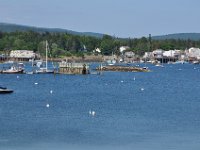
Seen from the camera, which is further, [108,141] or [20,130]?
[20,130]

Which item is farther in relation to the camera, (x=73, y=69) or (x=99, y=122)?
(x=73, y=69)

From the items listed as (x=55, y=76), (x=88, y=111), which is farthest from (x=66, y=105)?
(x=55, y=76)

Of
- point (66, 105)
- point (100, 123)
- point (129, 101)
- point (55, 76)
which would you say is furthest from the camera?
point (55, 76)

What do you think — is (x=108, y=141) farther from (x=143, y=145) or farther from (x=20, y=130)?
(x=20, y=130)

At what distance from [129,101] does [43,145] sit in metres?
31.0

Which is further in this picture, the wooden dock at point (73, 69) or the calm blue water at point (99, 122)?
the wooden dock at point (73, 69)

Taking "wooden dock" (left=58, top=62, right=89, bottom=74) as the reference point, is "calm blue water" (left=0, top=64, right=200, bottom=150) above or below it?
below

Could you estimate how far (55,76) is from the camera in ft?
401

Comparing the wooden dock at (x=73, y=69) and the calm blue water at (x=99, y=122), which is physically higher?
the wooden dock at (x=73, y=69)

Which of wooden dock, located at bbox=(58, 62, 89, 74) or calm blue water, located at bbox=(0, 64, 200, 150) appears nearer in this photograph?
calm blue water, located at bbox=(0, 64, 200, 150)

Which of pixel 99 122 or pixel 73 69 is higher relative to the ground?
pixel 73 69

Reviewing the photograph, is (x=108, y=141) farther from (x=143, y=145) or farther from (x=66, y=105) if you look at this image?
(x=66, y=105)

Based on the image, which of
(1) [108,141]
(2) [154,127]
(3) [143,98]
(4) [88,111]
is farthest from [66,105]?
(1) [108,141]

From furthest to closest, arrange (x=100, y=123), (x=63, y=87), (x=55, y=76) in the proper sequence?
1. (x=55, y=76)
2. (x=63, y=87)
3. (x=100, y=123)
